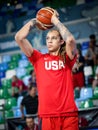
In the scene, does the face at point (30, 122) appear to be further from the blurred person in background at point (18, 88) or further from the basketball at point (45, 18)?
the basketball at point (45, 18)

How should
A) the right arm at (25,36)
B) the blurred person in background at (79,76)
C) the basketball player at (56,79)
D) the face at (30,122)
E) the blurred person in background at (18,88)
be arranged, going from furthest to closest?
the blurred person in background at (18,88) < the blurred person in background at (79,76) < the face at (30,122) < the right arm at (25,36) < the basketball player at (56,79)

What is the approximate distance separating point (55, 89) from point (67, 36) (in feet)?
1.71

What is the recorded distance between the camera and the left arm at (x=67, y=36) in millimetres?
3724

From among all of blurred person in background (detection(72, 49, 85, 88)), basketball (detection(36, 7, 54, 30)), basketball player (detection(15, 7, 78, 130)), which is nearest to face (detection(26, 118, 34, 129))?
blurred person in background (detection(72, 49, 85, 88))

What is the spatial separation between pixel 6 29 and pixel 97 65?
19.5 feet

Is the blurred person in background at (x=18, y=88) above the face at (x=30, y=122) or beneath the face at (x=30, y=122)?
above

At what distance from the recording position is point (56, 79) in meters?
3.77

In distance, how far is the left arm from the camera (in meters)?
3.72

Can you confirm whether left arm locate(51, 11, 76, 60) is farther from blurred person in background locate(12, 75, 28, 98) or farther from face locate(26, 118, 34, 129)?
blurred person in background locate(12, 75, 28, 98)

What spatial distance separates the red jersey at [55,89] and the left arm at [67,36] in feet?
0.41

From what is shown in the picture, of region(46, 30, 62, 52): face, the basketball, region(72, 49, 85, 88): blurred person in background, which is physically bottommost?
region(72, 49, 85, 88): blurred person in background

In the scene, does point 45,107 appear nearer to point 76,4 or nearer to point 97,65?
point 97,65


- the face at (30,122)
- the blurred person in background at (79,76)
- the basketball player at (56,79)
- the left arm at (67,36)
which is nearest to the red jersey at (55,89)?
the basketball player at (56,79)

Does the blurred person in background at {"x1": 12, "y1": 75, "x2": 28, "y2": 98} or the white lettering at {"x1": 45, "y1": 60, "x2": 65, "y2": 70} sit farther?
the blurred person in background at {"x1": 12, "y1": 75, "x2": 28, "y2": 98}
